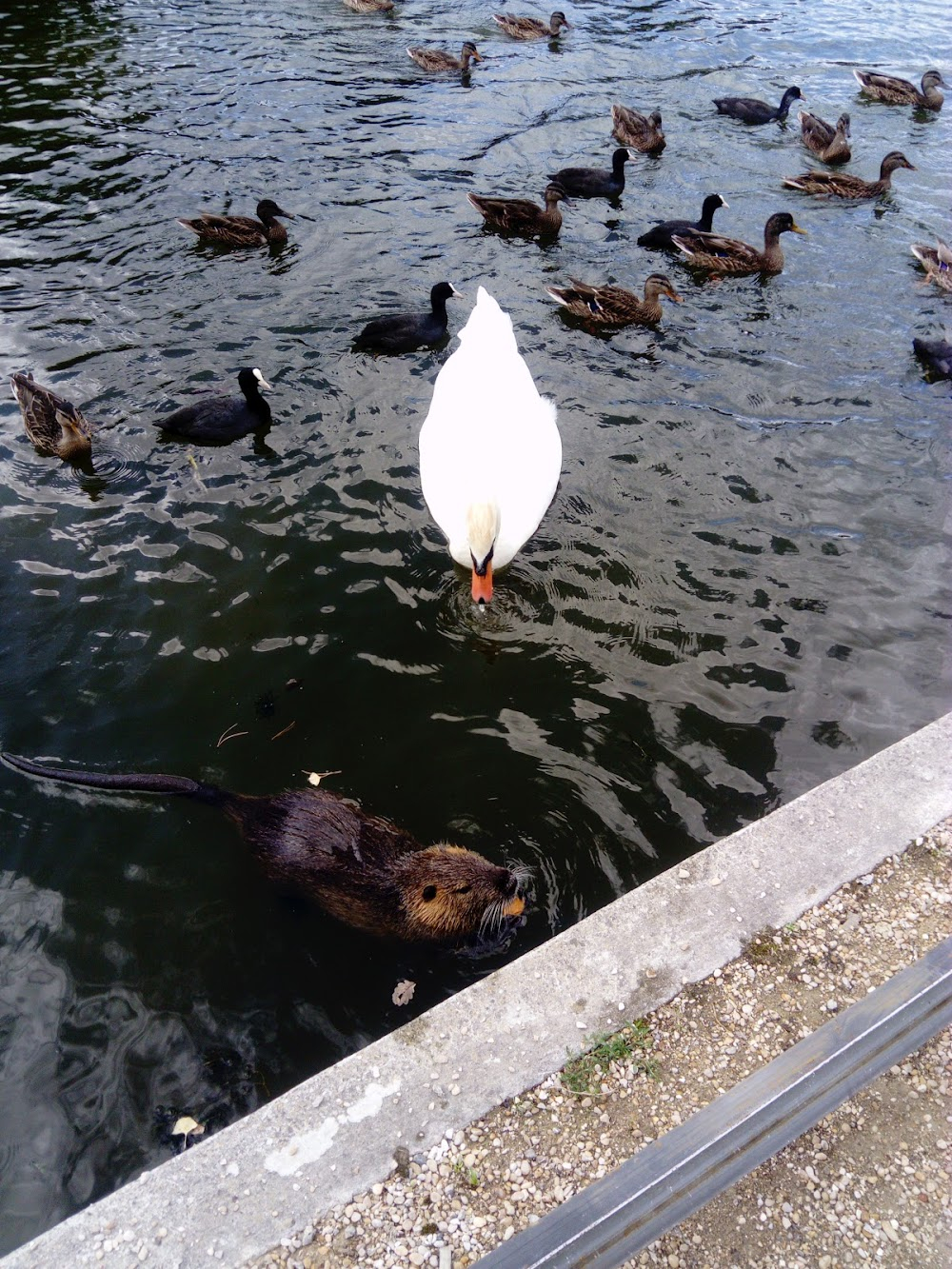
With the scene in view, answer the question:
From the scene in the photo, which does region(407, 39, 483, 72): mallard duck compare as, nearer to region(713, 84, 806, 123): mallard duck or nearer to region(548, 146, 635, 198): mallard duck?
region(713, 84, 806, 123): mallard duck

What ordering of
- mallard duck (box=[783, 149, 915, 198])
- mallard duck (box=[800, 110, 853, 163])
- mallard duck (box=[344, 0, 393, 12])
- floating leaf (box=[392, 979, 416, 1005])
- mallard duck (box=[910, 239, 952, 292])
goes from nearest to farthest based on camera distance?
floating leaf (box=[392, 979, 416, 1005]) < mallard duck (box=[910, 239, 952, 292]) < mallard duck (box=[783, 149, 915, 198]) < mallard duck (box=[800, 110, 853, 163]) < mallard duck (box=[344, 0, 393, 12])

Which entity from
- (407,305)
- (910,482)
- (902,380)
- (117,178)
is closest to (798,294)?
(902,380)

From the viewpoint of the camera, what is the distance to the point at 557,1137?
2863 millimetres

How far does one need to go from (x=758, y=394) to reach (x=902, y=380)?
137cm

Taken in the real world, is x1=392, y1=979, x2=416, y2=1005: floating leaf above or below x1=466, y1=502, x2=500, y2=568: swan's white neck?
below

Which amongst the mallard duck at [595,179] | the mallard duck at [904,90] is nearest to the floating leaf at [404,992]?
the mallard duck at [595,179]

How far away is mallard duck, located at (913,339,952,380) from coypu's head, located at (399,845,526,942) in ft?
20.4

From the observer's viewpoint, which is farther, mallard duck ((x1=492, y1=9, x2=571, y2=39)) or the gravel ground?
mallard duck ((x1=492, y1=9, x2=571, y2=39))

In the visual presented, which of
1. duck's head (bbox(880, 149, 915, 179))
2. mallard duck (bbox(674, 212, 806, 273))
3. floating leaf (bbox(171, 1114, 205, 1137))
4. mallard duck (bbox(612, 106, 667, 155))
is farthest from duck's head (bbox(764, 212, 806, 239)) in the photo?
floating leaf (bbox(171, 1114, 205, 1137))

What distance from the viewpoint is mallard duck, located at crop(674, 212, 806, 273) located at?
882cm

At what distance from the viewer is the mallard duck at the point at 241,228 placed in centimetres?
893

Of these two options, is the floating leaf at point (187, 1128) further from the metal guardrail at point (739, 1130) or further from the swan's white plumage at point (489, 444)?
the swan's white plumage at point (489, 444)

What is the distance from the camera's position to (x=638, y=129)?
11219mm

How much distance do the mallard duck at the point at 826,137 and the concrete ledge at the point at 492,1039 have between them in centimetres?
1009
